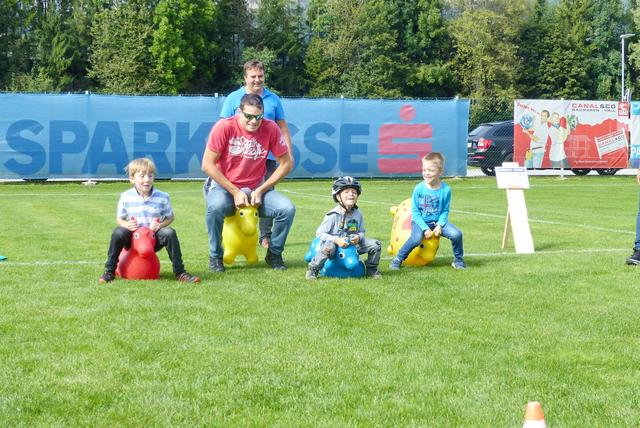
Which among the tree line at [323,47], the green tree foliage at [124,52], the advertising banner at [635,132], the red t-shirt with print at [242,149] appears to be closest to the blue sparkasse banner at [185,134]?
the advertising banner at [635,132]

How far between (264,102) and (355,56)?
208 ft

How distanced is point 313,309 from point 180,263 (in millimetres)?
1688

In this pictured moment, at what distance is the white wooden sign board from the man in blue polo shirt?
8.52ft

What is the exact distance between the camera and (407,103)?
85.4 ft

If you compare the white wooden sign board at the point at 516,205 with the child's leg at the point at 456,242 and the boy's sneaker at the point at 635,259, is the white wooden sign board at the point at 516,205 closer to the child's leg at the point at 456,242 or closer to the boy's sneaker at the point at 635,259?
the boy's sneaker at the point at 635,259

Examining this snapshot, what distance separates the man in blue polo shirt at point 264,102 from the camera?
9.20 m

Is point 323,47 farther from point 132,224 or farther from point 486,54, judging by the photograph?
point 132,224

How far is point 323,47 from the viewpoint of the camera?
72125 mm

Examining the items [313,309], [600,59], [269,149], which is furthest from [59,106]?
[600,59]

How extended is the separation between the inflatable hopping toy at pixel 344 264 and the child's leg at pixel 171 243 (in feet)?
3.91

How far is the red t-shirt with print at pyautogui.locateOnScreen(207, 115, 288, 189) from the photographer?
8.59 meters

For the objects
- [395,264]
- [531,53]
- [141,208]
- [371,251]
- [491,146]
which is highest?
[531,53]

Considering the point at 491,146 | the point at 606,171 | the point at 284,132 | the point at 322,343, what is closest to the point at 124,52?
the point at 491,146

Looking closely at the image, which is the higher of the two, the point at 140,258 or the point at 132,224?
the point at 132,224
